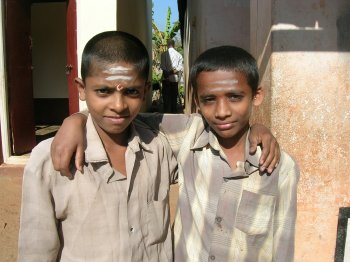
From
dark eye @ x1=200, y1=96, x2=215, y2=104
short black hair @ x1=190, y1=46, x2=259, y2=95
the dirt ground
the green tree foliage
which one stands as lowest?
the dirt ground

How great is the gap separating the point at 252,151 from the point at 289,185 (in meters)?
0.21

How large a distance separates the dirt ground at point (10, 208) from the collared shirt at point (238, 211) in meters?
1.62

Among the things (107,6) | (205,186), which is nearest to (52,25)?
(107,6)

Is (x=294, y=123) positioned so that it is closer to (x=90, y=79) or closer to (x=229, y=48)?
(x=229, y=48)

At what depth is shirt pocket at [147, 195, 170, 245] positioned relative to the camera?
4.85 feet

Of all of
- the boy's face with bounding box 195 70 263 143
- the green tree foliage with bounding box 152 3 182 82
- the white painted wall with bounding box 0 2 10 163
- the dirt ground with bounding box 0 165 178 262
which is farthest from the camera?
the green tree foliage with bounding box 152 3 182 82

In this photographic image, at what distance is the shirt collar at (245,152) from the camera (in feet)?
4.98

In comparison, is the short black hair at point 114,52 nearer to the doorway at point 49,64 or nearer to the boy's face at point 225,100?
the boy's face at point 225,100

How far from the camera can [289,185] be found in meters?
1.51

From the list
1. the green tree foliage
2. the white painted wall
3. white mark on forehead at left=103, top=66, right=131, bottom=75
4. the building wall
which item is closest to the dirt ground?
the white painted wall

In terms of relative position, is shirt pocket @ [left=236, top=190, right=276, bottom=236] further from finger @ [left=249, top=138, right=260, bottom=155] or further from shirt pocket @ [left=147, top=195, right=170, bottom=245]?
shirt pocket @ [left=147, top=195, right=170, bottom=245]

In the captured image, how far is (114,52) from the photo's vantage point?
56.8 inches

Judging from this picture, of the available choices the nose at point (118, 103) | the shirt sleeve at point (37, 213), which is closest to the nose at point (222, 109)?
the nose at point (118, 103)

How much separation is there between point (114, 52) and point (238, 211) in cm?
82
